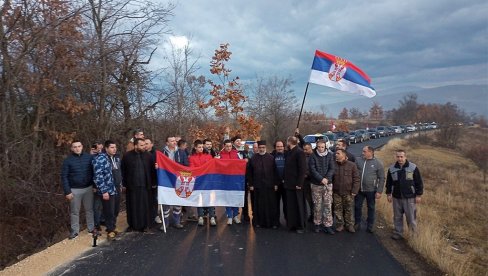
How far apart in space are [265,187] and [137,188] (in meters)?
2.86

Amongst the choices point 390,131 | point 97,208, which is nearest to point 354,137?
point 390,131

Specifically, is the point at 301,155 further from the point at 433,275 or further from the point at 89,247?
the point at 89,247

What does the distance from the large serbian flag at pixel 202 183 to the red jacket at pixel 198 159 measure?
5.5 inches

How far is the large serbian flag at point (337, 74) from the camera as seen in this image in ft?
33.6

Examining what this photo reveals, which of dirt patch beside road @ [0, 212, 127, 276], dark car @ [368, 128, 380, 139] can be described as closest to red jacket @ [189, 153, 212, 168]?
dirt patch beside road @ [0, 212, 127, 276]

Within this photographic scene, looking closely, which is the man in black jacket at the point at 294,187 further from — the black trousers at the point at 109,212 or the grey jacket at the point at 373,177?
the black trousers at the point at 109,212

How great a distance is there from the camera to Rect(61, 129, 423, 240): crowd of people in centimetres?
778

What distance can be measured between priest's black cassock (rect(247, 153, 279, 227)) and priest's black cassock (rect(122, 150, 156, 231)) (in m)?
2.43

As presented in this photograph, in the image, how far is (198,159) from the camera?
9.05 metres

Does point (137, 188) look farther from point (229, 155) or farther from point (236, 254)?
point (236, 254)

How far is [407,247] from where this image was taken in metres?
7.50

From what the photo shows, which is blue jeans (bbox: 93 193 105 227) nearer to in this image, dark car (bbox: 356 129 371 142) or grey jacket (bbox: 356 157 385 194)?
grey jacket (bbox: 356 157 385 194)

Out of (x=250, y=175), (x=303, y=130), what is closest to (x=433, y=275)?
(x=250, y=175)

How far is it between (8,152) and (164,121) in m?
9.06
